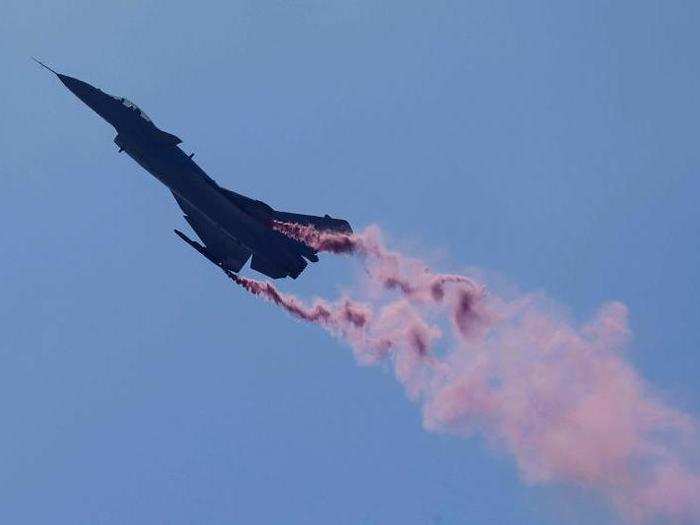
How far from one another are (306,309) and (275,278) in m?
5.50

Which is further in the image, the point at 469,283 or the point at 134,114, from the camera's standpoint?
the point at 469,283

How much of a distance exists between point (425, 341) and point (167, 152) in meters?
21.6

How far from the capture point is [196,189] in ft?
288

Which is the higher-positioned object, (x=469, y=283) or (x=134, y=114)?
(x=469, y=283)

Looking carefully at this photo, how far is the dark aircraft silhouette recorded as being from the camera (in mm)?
87375

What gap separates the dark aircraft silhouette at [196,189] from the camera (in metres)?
87.4

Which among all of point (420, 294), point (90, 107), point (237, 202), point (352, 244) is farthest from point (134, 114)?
point (420, 294)

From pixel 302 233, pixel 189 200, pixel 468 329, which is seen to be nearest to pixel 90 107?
pixel 189 200

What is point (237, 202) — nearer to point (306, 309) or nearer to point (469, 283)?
point (306, 309)

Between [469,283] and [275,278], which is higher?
[469,283]

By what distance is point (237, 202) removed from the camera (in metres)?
89.1

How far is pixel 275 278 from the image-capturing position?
293 feet

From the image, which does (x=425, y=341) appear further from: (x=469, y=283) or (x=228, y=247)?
(x=228, y=247)

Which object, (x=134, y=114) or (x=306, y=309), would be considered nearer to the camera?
(x=134, y=114)
